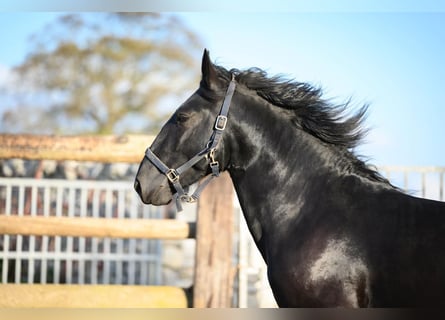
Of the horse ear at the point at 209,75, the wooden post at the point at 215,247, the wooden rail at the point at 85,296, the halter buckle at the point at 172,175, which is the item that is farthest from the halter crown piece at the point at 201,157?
the wooden rail at the point at 85,296

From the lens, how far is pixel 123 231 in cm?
498

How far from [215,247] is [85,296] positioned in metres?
1.22

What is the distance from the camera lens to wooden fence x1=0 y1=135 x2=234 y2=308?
4.88 meters

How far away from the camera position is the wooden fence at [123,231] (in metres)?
4.88

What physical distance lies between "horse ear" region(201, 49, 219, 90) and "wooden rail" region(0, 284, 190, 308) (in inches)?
87.3

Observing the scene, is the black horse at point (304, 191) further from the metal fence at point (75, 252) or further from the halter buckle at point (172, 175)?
the metal fence at point (75, 252)

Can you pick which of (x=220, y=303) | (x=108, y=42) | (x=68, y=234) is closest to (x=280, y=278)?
(x=220, y=303)

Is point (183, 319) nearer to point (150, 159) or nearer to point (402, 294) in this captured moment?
point (402, 294)

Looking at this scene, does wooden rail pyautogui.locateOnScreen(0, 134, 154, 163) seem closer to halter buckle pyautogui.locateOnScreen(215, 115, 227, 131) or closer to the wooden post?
the wooden post

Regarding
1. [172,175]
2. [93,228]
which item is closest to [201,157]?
[172,175]

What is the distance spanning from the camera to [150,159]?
3.52m

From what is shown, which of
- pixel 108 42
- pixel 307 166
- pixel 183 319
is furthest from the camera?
pixel 108 42

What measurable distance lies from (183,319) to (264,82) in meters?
1.78

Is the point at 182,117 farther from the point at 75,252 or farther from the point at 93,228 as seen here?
the point at 75,252
